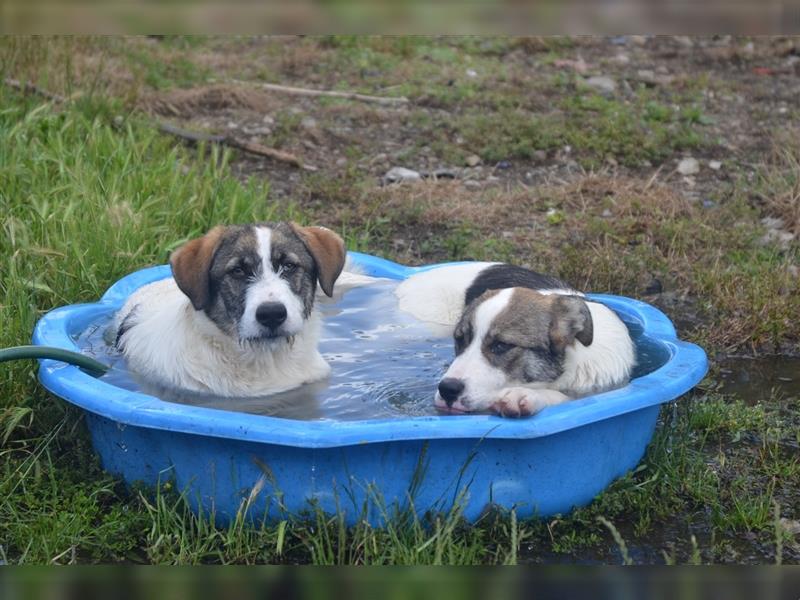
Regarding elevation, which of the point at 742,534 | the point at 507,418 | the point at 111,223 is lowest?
the point at 742,534

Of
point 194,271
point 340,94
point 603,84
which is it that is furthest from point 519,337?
point 603,84

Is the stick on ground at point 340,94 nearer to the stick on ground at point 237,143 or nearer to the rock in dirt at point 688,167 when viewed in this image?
the stick on ground at point 237,143

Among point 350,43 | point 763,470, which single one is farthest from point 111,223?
point 350,43

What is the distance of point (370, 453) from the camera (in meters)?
3.87

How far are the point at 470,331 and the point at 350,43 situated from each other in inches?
298

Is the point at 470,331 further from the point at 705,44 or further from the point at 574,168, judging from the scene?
the point at 705,44

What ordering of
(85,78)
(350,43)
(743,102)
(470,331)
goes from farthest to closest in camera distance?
1. (350,43)
2. (743,102)
3. (85,78)
4. (470,331)

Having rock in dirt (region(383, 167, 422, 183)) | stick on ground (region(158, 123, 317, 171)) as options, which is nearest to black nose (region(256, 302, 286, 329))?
rock in dirt (region(383, 167, 422, 183))

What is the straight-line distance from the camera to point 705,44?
12.5 m

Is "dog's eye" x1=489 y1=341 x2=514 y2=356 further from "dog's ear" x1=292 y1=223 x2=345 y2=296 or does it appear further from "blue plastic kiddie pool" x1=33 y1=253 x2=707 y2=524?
"dog's ear" x1=292 y1=223 x2=345 y2=296

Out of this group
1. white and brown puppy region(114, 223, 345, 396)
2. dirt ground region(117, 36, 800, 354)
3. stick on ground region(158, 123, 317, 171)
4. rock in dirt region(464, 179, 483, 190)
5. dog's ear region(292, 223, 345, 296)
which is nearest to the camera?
white and brown puppy region(114, 223, 345, 396)

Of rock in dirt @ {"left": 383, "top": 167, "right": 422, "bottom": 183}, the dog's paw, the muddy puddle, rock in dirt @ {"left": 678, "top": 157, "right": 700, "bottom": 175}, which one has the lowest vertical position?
the muddy puddle

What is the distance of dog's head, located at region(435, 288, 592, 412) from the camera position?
15.6ft

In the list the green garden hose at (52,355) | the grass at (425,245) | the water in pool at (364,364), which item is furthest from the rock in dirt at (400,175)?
the green garden hose at (52,355)
